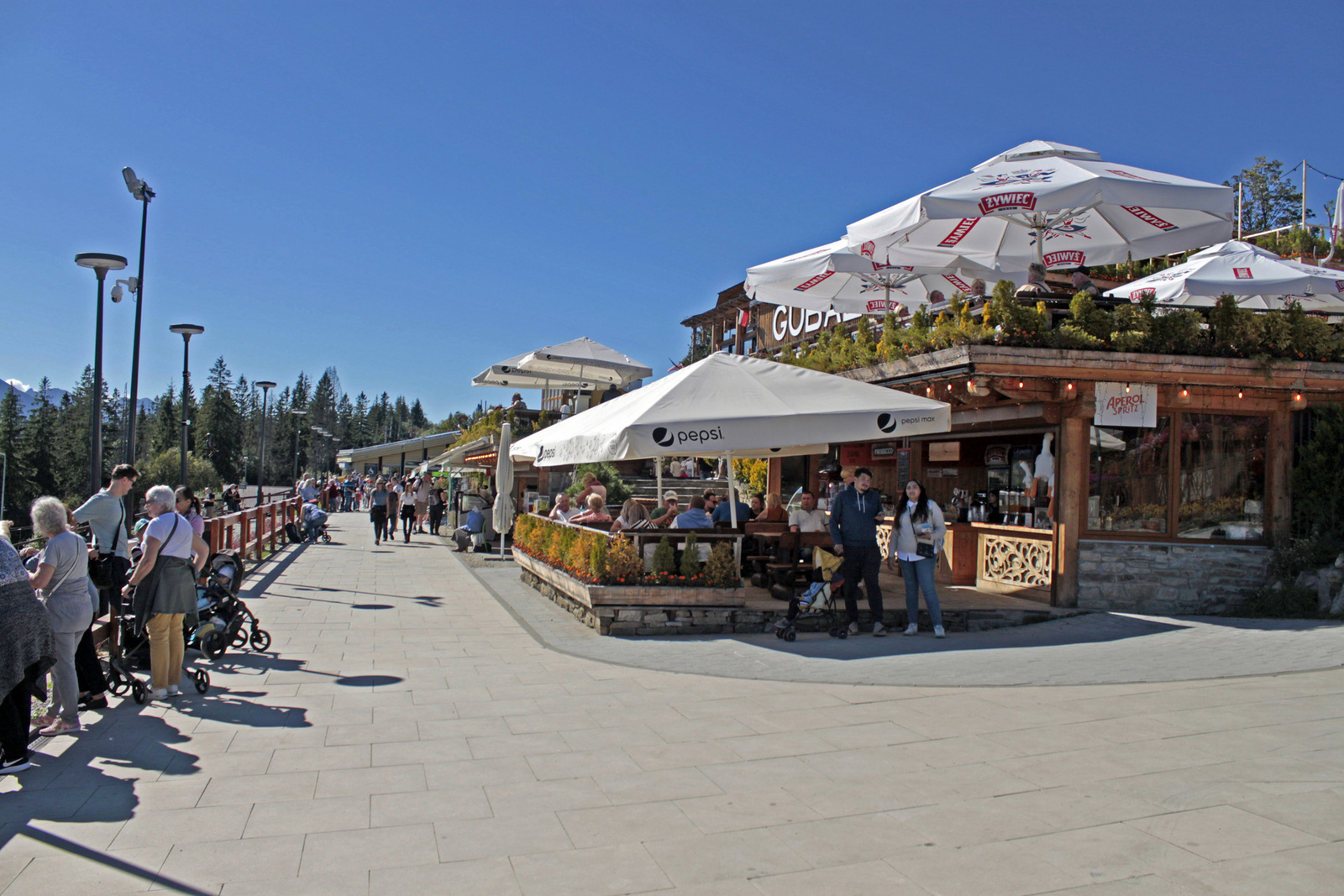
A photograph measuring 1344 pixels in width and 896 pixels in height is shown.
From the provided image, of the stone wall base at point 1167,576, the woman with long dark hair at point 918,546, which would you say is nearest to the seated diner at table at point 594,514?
the woman with long dark hair at point 918,546

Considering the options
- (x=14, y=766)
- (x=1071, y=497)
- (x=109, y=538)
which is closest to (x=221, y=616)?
(x=109, y=538)

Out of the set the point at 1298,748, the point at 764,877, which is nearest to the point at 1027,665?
the point at 1298,748

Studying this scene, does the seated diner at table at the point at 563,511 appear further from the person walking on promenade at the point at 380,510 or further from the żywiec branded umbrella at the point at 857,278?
the person walking on promenade at the point at 380,510

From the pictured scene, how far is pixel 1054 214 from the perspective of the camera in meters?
12.1

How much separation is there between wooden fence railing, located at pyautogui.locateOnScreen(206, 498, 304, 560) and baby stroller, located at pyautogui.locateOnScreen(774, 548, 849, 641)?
7360 mm

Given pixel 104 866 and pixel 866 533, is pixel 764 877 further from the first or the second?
pixel 866 533

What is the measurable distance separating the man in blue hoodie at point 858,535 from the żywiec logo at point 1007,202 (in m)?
3.36

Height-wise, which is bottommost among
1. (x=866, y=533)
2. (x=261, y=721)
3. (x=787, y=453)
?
(x=261, y=721)

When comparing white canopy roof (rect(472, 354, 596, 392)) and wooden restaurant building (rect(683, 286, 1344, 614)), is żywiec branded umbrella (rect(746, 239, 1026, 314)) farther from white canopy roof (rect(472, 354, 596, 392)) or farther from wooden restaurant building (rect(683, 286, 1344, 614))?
white canopy roof (rect(472, 354, 596, 392))

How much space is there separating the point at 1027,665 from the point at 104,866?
650 centimetres

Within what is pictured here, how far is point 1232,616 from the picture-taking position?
10.2 meters

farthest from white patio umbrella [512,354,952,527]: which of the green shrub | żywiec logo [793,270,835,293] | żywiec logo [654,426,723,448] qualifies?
żywiec logo [793,270,835,293]

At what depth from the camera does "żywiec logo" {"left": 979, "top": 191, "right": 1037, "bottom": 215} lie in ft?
31.0

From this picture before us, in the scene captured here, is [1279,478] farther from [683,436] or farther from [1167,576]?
[683,436]
